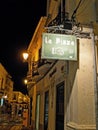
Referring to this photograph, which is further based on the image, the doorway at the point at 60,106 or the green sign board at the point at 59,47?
the doorway at the point at 60,106

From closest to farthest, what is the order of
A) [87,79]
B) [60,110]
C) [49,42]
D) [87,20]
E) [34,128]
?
[49,42] → [87,79] → [87,20] → [60,110] → [34,128]

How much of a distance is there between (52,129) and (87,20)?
5.64 m

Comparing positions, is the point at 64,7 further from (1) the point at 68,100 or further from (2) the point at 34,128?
(2) the point at 34,128

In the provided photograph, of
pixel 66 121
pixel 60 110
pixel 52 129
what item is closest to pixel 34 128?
pixel 52 129

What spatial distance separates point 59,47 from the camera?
671 centimetres

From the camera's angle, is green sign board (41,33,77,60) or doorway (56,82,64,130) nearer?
green sign board (41,33,77,60)

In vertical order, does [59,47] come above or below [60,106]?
above

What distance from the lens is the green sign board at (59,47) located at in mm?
6633

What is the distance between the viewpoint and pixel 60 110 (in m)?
9.49

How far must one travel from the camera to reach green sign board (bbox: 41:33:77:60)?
663 cm

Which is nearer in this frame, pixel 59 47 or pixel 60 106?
pixel 59 47

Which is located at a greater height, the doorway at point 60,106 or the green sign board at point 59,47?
the green sign board at point 59,47

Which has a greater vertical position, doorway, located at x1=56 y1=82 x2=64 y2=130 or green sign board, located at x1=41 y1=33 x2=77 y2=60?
green sign board, located at x1=41 y1=33 x2=77 y2=60

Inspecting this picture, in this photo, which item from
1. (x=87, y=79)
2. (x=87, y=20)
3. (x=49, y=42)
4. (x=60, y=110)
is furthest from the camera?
(x=60, y=110)
